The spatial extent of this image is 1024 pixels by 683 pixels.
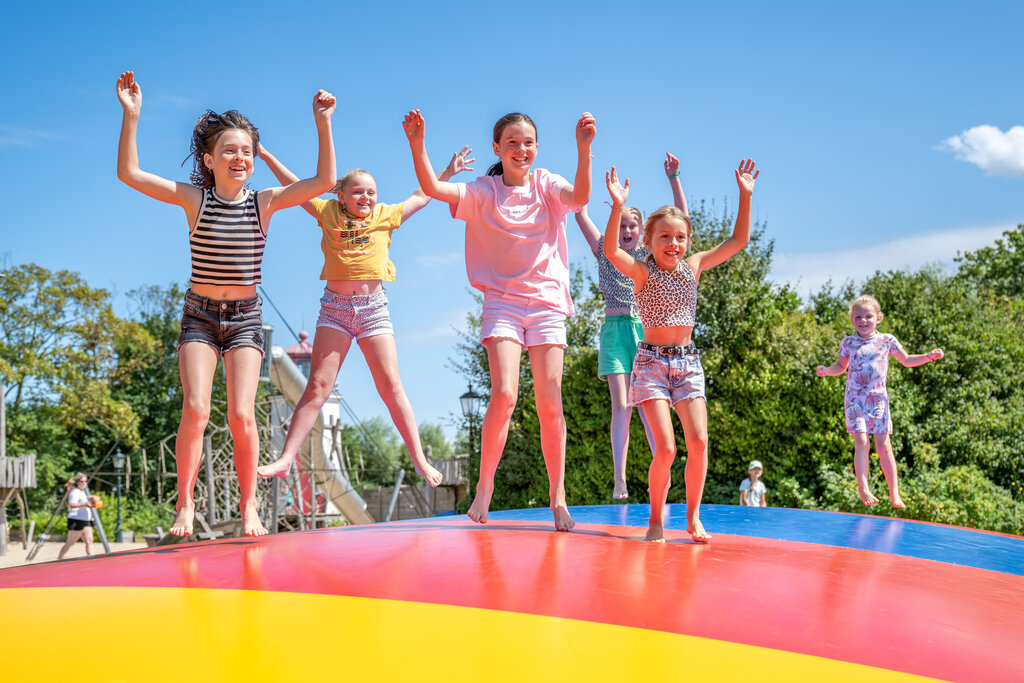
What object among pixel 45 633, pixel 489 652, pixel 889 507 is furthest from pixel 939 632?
pixel 889 507

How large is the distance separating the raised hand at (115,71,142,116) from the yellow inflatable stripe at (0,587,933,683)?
2223 mm

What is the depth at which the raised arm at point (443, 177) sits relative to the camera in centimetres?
467

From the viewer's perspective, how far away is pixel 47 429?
29281 millimetres

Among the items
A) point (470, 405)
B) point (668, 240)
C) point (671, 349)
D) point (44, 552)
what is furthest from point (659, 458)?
point (44, 552)

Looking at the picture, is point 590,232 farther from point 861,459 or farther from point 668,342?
point 861,459

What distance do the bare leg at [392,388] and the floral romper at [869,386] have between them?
3609 mm

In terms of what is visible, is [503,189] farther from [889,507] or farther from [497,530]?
[889,507]

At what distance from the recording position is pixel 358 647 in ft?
5.97

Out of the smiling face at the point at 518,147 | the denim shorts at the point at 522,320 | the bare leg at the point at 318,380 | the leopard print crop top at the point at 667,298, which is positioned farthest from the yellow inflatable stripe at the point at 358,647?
the smiling face at the point at 518,147

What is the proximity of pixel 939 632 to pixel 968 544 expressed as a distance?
214cm

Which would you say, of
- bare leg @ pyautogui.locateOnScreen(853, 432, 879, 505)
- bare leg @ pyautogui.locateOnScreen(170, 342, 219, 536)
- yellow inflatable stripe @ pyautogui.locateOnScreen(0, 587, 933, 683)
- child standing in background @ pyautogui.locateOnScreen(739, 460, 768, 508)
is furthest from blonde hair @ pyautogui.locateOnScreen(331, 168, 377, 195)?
child standing in background @ pyautogui.locateOnScreen(739, 460, 768, 508)

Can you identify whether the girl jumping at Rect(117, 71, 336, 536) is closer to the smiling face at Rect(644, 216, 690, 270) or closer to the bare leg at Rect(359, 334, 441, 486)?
the bare leg at Rect(359, 334, 441, 486)

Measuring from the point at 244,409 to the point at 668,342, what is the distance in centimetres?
192

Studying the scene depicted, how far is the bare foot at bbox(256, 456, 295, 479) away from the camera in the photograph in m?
3.81
